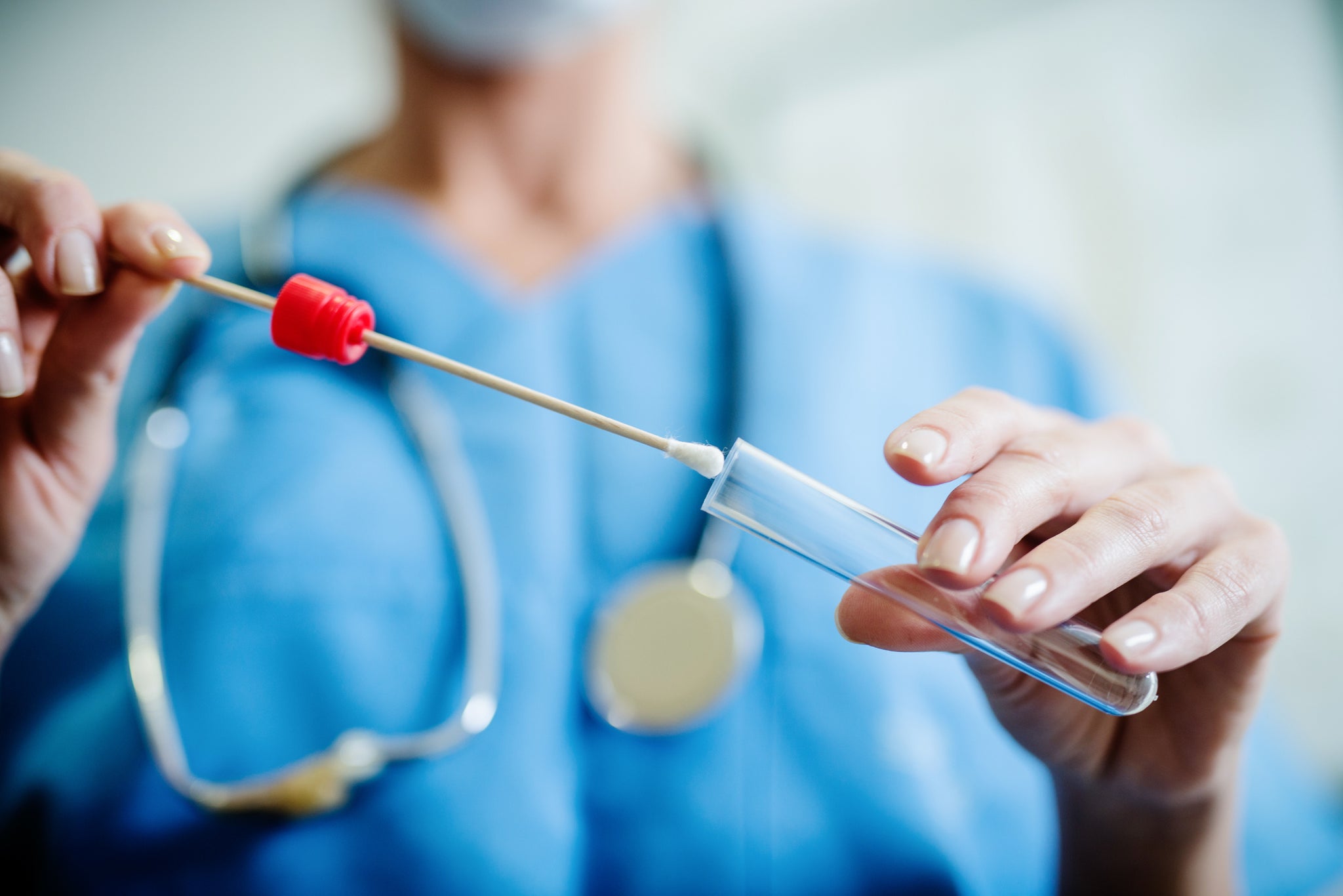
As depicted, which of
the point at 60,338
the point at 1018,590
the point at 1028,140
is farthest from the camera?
the point at 1028,140

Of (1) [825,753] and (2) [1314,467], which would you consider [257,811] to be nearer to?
(1) [825,753]

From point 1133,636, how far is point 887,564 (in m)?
0.09

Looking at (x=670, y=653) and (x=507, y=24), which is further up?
(x=507, y=24)

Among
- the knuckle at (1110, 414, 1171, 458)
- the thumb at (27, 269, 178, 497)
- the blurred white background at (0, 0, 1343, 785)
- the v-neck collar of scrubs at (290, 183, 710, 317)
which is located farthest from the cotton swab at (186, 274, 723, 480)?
the blurred white background at (0, 0, 1343, 785)

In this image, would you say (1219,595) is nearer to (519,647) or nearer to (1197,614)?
(1197,614)

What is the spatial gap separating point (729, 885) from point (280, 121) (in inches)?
43.3

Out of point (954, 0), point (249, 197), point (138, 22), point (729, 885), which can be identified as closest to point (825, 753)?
point (729, 885)

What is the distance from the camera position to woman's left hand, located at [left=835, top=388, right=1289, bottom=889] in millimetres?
271

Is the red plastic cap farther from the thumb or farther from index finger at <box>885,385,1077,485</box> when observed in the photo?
index finger at <box>885,385,1077,485</box>

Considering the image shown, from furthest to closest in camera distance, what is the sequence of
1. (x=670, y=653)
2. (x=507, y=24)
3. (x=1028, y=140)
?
(x=1028, y=140), (x=507, y=24), (x=670, y=653)

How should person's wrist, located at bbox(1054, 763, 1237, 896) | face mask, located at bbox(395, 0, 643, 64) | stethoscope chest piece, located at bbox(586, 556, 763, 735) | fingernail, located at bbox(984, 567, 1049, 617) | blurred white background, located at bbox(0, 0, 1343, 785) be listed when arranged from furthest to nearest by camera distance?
blurred white background, located at bbox(0, 0, 1343, 785), face mask, located at bbox(395, 0, 643, 64), stethoscope chest piece, located at bbox(586, 556, 763, 735), person's wrist, located at bbox(1054, 763, 1237, 896), fingernail, located at bbox(984, 567, 1049, 617)

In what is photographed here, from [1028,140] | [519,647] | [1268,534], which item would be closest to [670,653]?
[519,647]

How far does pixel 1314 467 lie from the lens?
0.80 metres

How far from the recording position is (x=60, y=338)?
37 centimetres
